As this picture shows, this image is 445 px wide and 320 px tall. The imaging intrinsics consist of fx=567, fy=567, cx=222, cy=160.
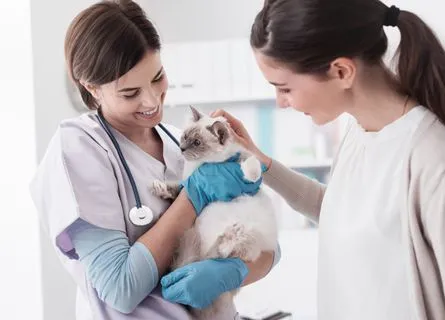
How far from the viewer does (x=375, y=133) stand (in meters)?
1.39

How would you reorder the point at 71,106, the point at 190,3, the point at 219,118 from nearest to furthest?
1. the point at 219,118
2. the point at 71,106
3. the point at 190,3

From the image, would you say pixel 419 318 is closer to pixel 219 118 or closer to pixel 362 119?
pixel 362 119

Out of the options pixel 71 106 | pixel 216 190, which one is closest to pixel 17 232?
pixel 71 106

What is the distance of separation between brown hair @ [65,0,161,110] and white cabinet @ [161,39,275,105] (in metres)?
1.92

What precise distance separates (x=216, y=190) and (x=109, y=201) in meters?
0.29

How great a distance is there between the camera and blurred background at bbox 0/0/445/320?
8.18ft

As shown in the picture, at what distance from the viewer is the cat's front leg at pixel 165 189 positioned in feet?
4.78

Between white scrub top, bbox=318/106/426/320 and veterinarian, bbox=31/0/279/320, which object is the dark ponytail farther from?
veterinarian, bbox=31/0/279/320

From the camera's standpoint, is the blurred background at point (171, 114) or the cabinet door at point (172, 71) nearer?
the blurred background at point (171, 114)

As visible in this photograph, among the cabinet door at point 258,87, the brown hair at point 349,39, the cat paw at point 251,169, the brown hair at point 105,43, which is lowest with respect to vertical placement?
the cabinet door at point 258,87

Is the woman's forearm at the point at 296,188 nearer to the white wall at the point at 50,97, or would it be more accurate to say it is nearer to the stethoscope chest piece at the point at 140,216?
the stethoscope chest piece at the point at 140,216

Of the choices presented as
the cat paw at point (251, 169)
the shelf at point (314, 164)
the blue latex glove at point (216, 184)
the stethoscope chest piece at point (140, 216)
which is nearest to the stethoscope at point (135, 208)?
the stethoscope chest piece at point (140, 216)

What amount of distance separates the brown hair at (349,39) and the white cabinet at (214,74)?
6.76ft

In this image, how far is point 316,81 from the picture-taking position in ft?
4.29
